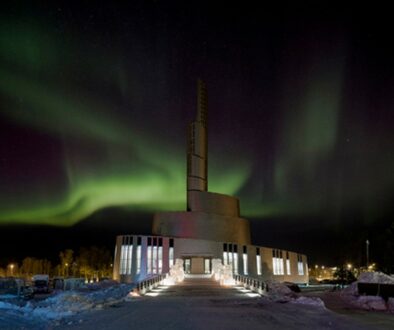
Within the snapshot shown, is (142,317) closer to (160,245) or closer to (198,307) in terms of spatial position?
(198,307)

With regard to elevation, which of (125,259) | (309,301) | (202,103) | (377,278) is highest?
(202,103)

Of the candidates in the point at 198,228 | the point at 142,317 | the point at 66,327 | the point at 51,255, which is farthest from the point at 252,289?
the point at 51,255

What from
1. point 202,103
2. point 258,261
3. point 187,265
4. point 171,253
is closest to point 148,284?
point 171,253

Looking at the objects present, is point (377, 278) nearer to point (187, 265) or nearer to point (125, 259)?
point (187, 265)

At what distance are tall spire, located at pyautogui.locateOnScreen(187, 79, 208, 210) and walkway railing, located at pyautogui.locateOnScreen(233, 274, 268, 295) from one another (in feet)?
157

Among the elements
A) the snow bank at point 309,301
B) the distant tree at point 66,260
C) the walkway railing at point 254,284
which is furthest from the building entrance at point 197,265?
the snow bank at point 309,301

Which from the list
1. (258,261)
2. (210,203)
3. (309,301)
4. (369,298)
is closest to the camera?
(309,301)

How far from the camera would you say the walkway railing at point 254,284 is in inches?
1182

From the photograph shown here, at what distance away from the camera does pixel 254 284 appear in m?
33.4

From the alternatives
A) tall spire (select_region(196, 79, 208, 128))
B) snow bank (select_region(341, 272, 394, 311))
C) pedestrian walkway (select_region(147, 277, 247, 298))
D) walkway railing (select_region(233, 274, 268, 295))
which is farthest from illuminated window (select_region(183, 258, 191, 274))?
pedestrian walkway (select_region(147, 277, 247, 298))

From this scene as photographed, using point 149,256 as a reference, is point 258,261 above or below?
below

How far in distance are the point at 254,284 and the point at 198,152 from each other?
60.0 m

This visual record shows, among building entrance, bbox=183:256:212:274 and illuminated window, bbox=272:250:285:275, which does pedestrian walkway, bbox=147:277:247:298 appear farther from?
illuminated window, bbox=272:250:285:275

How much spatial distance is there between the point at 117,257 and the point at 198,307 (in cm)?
5799
